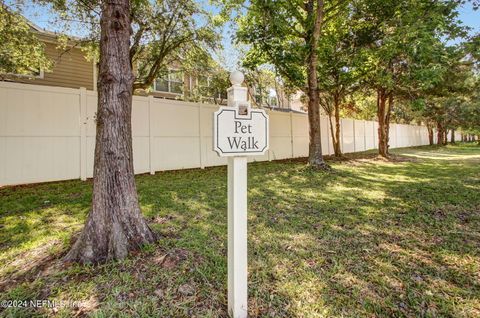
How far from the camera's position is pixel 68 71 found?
1088 cm

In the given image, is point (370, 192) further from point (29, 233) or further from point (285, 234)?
point (29, 233)

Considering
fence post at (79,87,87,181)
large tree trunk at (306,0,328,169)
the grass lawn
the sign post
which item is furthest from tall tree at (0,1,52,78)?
large tree trunk at (306,0,328,169)

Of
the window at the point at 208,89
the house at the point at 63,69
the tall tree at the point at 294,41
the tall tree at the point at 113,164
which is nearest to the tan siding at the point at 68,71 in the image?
the house at the point at 63,69

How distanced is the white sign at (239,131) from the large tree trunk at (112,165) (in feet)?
4.68

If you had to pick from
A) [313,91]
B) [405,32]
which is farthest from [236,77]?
[313,91]

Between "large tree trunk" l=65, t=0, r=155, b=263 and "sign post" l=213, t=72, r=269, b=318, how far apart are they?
1.26 m

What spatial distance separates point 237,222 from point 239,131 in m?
0.59

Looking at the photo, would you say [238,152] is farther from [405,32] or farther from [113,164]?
[405,32]

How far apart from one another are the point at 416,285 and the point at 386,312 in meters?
0.50

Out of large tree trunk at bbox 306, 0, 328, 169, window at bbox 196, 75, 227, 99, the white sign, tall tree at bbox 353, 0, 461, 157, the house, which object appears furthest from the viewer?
window at bbox 196, 75, 227, 99

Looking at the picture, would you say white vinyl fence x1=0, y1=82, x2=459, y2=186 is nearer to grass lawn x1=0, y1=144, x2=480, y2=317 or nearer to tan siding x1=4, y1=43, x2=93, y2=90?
grass lawn x1=0, y1=144, x2=480, y2=317

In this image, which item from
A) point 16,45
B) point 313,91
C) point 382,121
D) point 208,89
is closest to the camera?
point 16,45

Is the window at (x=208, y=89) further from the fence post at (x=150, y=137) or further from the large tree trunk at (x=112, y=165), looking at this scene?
the large tree trunk at (x=112, y=165)

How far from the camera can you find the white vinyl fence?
5.68 metres
